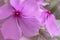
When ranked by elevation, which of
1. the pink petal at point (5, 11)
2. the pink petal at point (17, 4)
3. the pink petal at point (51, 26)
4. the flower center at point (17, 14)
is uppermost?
the pink petal at point (17, 4)

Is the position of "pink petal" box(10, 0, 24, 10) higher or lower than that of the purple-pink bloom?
higher

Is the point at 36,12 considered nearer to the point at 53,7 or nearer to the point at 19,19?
the point at 19,19

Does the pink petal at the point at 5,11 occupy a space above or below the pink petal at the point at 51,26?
above

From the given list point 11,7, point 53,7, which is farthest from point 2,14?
point 53,7

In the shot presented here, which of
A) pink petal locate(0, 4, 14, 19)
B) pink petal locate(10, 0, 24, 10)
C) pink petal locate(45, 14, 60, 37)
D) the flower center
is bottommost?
pink petal locate(45, 14, 60, 37)
